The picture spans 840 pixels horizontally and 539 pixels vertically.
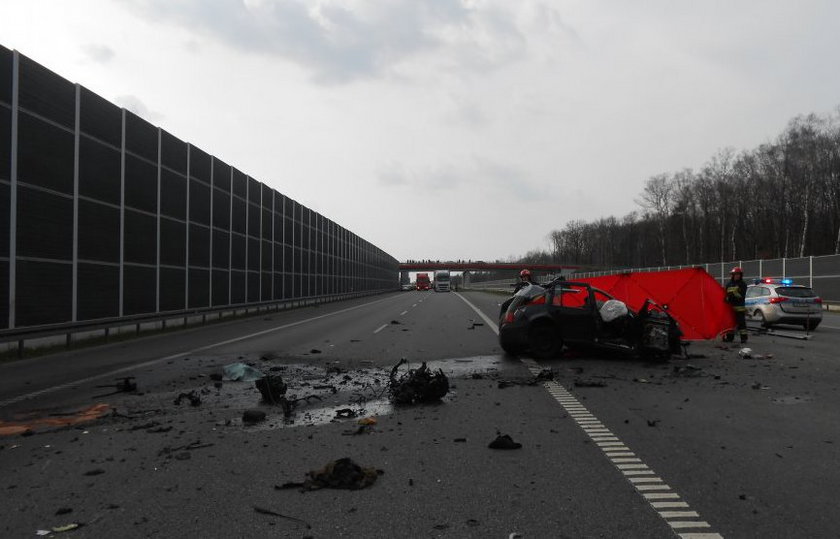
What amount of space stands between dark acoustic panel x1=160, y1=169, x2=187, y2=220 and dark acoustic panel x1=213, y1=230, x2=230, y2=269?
299cm

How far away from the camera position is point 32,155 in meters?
13.1

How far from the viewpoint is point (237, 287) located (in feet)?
85.1

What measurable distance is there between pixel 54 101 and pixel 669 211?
84.4 metres

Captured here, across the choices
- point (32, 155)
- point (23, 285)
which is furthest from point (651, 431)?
point (32, 155)

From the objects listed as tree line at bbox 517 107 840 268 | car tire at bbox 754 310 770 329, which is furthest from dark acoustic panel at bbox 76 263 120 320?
tree line at bbox 517 107 840 268

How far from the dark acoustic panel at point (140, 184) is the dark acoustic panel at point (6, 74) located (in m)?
4.49

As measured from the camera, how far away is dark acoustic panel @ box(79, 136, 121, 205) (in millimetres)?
14953

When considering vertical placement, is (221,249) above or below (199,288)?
above

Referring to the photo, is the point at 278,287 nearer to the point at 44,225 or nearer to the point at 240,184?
the point at 240,184

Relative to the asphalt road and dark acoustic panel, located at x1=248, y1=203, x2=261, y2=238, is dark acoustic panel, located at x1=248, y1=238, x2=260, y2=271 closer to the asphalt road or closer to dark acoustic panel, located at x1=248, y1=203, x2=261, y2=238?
dark acoustic panel, located at x1=248, y1=203, x2=261, y2=238

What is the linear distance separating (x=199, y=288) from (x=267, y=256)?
9.45 meters

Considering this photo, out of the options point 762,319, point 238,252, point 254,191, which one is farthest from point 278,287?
point 762,319

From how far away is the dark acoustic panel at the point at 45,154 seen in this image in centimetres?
1284

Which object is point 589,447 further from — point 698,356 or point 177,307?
point 177,307
